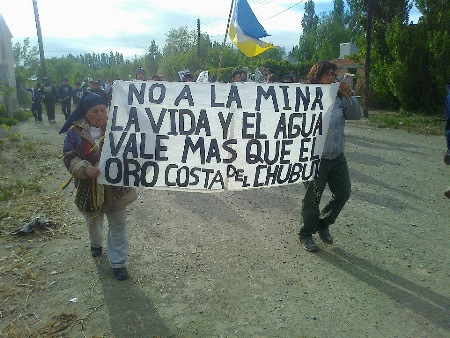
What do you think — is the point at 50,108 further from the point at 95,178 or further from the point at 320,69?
the point at 320,69

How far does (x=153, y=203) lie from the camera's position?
6.57m

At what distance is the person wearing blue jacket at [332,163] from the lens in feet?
14.7

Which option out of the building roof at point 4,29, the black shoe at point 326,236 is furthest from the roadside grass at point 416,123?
the building roof at point 4,29

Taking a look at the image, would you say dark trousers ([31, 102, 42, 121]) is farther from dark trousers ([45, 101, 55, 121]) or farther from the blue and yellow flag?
the blue and yellow flag

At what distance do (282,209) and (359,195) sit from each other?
1.42m

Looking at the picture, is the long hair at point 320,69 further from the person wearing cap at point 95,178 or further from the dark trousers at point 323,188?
the person wearing cap at point 95,178

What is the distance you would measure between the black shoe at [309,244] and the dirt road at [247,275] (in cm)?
8

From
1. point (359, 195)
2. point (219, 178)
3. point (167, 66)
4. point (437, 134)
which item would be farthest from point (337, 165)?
point (167, 66)

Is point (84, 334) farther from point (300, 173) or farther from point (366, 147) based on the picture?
point (366, 147)

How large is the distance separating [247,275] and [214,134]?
4.52 feet

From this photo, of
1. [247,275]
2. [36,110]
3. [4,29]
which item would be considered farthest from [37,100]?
[247,275]

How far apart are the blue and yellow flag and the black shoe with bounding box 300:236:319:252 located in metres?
4.08

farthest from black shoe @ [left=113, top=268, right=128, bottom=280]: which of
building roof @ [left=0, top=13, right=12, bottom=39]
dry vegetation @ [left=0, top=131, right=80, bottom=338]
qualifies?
building roof @ [left=0, top=13, right=12, bottom=39]

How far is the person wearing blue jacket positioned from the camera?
14.7ft
